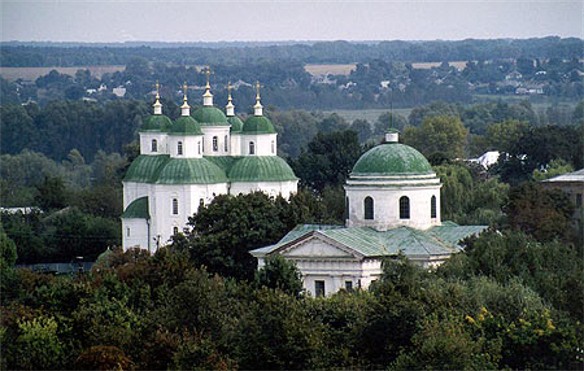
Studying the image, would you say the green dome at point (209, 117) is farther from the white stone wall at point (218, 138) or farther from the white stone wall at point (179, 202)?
the white stone wall at point (179, 202)

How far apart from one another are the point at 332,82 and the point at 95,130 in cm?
4460

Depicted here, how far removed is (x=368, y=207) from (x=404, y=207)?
0.78 metres

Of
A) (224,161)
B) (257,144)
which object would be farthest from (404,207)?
(257,144)

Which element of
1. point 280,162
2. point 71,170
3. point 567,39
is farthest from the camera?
point 567,39

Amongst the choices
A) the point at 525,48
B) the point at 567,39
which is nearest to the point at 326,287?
the point at 567,39

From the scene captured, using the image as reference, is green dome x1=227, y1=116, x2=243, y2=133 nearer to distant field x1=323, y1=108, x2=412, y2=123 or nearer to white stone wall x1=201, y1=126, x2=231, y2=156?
white stone wall x1=201, y1=126, x2=231, y2=156

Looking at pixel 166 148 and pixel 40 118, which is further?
pixel 40 118

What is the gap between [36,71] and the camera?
16850 centimetres

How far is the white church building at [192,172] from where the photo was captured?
69500mm

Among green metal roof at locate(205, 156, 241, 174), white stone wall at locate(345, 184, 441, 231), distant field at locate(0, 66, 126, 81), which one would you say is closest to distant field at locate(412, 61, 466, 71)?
distant field at locate(0, 66, 126, 81)

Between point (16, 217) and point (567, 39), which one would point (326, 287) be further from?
point (567, 39)

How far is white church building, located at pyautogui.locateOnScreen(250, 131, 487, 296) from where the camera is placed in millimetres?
50000

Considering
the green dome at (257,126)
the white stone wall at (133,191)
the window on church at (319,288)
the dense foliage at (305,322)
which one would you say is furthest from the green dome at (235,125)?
the dense foliage at (305,322)

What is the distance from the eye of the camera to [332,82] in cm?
19312
